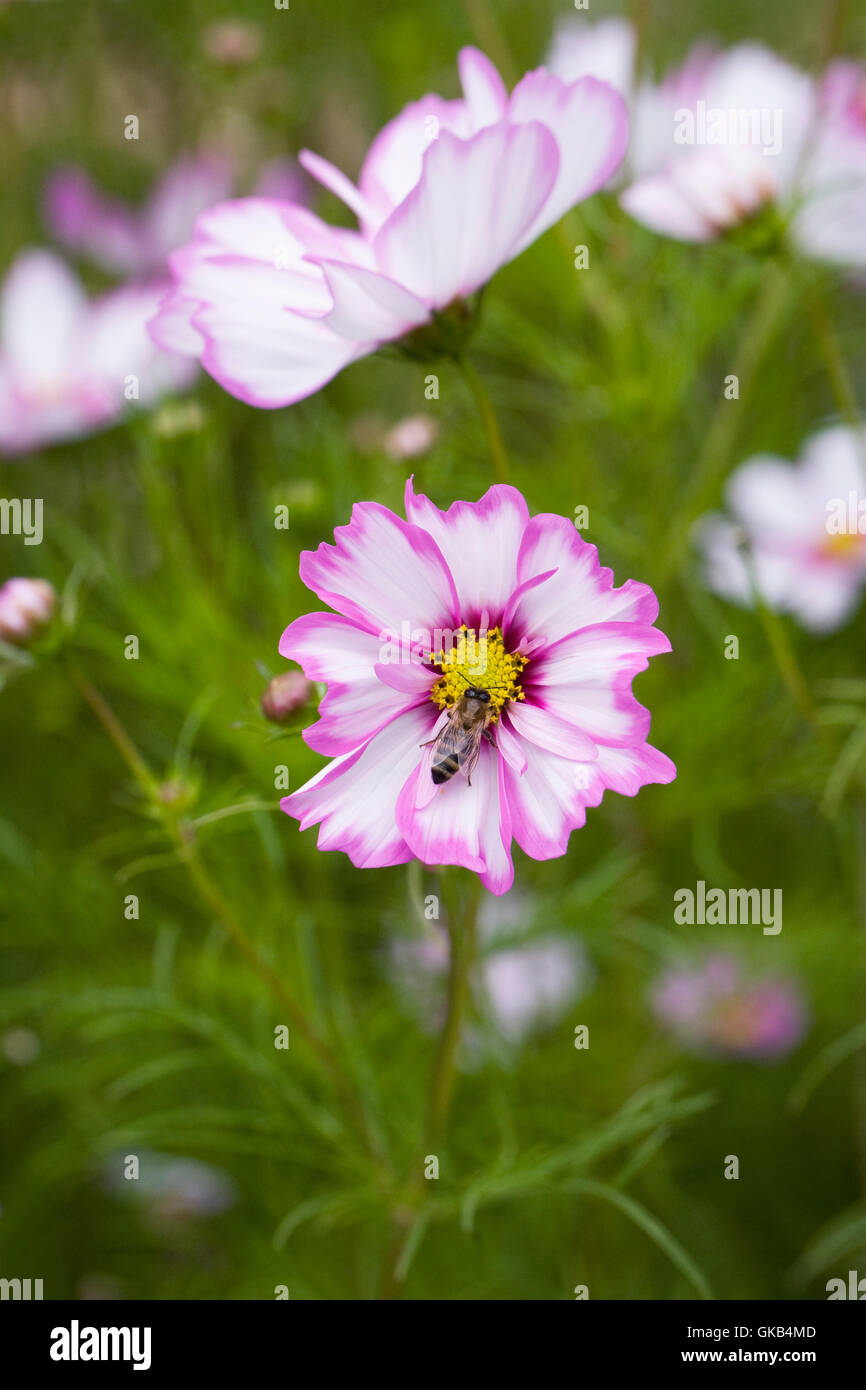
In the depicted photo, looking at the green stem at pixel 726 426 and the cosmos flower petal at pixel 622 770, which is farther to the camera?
the green stem at pixel 726 426

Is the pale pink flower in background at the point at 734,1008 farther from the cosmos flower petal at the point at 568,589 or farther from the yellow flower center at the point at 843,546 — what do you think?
the cosmos flower petal at the point at 568,589

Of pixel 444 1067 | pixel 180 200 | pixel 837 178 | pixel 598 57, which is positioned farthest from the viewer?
pixel 180 200

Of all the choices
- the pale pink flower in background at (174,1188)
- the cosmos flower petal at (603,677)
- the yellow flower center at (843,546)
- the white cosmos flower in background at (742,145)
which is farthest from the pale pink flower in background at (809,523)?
the pale pink flower in background at (174,1188)

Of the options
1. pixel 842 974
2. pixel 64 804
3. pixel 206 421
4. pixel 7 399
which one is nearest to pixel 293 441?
pixel 206 421

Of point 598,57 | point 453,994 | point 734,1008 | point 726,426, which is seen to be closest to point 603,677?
point 453,994

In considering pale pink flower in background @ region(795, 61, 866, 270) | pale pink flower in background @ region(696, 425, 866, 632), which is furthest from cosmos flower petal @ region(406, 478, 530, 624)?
pale pink flower in background @ region(696, 425, 866, 632)

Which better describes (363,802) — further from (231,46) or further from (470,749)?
(231,46)

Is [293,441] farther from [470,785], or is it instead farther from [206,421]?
[470,785]
